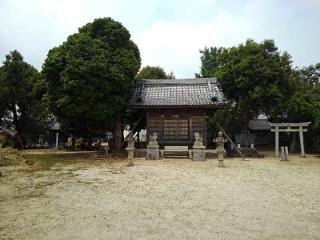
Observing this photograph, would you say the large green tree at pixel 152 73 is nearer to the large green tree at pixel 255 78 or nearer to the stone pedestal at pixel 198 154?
the large green tree at pixel 255 78

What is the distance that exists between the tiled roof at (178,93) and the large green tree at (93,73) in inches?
62.4

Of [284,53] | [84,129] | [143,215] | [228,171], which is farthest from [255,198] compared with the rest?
[84,129]

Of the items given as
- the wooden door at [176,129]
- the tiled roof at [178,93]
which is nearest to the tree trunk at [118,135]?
the tiled roof at [178,93]

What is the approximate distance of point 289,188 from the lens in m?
12.2

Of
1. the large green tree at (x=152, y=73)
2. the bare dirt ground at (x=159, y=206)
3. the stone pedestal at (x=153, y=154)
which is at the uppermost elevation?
the large green tree at (x=152, y=73)

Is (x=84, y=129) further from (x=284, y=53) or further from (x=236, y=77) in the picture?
(x=284, y=53)

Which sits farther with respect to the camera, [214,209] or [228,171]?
[228,171]

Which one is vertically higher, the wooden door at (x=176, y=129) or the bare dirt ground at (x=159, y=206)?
the wooden door at (x=176, y=129)

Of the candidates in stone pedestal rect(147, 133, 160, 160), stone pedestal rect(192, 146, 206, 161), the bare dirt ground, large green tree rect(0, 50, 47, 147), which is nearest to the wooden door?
stone pedestal rect(147, 133, 160, 160)

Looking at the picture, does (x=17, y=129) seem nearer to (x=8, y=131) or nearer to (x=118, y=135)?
(x=8, y=131)

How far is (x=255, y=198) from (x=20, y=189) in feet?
25.3

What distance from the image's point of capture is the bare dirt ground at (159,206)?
280 inches

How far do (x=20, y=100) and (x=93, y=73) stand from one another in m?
18.3

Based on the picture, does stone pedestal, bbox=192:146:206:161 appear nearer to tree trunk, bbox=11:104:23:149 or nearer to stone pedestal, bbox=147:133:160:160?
stone pedestal, bbox=147:133:160:160
